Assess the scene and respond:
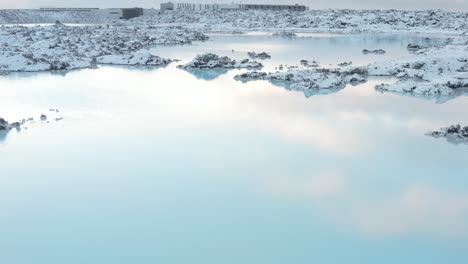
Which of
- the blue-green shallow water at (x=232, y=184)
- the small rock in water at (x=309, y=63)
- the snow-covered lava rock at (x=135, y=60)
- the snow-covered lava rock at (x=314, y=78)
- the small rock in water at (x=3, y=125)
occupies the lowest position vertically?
the blue-green shallow water at (x=232, y=184)

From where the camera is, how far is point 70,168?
1050 cm

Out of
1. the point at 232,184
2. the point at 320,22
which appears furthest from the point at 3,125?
the point at 320,22

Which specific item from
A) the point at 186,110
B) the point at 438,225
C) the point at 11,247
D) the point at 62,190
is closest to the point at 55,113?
the point at 186,110

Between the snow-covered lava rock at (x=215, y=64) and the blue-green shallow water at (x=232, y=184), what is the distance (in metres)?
11.3

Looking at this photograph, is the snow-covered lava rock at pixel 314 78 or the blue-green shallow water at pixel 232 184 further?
the snow-covered lava rock at pixel 314 78

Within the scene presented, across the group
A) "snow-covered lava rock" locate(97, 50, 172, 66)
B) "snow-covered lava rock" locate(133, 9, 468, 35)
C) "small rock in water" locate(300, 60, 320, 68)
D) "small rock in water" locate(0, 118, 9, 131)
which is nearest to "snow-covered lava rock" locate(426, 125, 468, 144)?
"small rock in water" locate(0, 118, 9, 131)

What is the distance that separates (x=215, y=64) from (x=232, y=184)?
19.6 m

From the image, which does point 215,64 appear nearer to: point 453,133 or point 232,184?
point 453,133

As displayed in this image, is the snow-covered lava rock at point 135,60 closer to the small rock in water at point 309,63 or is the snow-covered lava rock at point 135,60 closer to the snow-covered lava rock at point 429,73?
the small rock in water at point 309,63

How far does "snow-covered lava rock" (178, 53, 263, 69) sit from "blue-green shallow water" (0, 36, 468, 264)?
11251 mm

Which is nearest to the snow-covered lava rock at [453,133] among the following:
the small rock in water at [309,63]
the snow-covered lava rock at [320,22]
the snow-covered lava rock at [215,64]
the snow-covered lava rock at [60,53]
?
the small rock in water at [309,63]

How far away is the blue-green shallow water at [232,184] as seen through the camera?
724cm

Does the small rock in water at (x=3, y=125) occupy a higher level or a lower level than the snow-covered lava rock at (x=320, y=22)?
lower

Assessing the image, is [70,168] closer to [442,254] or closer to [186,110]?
[186,110]
